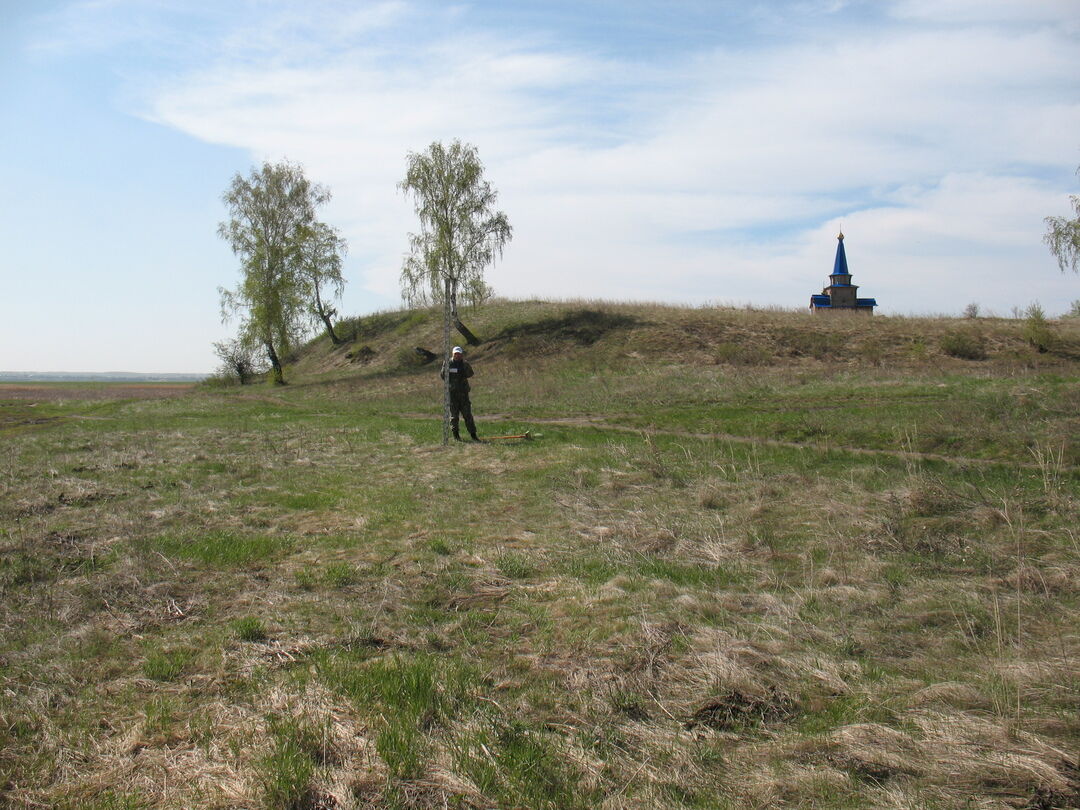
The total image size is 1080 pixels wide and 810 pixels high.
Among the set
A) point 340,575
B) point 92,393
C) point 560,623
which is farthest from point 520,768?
point 92,393

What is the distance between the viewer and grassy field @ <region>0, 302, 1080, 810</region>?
Answer: 3.81m

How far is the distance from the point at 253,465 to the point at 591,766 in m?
11.5

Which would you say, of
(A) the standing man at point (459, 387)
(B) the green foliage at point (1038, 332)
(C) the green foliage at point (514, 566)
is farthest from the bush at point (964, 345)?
(C) the green foliage at point (514, 566)

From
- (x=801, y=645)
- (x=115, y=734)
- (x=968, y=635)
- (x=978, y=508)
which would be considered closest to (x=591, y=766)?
(x=801, y=645)

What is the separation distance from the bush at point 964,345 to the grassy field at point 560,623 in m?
21.0

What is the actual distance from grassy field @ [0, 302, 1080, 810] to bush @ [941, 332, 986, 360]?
68.8 feet

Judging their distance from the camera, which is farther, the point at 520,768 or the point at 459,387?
the point at 459,387

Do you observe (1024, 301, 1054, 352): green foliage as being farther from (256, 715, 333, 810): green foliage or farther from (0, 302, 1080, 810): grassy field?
(256, 715, 333, 810): green foliage

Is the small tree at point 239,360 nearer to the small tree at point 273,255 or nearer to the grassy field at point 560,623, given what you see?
the small tree at point 273,255

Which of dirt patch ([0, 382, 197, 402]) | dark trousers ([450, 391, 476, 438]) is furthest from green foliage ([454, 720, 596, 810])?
dirt patch ([0, 382, 197, 402])

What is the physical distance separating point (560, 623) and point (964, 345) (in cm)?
3508

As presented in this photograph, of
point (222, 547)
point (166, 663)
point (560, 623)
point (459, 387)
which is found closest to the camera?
point (166, 663)

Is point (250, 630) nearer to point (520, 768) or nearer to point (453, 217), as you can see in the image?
point (520, 768)

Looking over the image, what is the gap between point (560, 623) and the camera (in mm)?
5902
